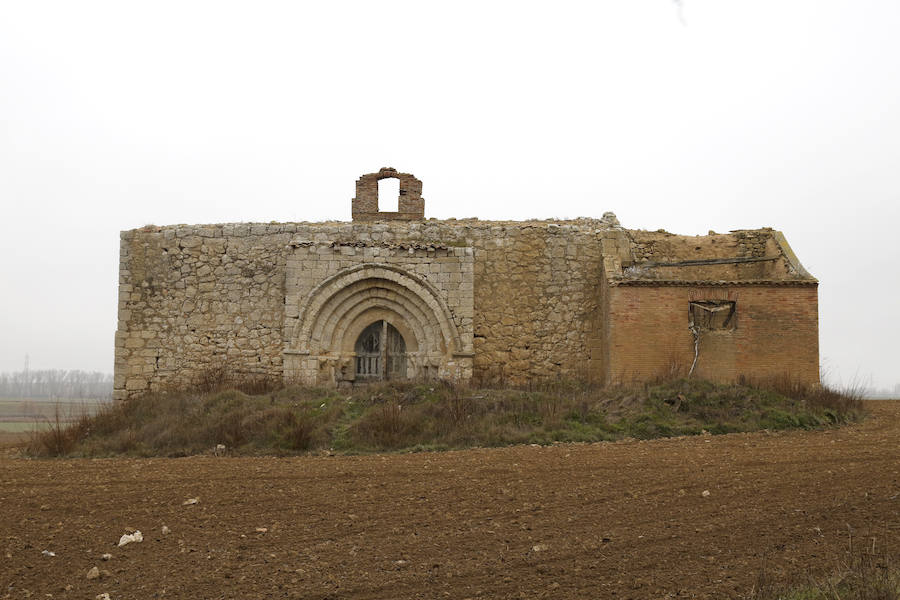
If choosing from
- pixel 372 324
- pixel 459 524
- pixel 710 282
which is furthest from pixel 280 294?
pixel 459 524

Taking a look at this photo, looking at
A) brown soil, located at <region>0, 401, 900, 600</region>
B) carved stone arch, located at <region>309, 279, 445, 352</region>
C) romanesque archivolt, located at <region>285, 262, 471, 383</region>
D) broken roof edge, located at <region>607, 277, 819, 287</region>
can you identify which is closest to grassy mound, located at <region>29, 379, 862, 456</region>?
brown soil, located at <region>0, 401, 900, 600</region>

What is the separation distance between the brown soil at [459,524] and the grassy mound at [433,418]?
1575 millimetres

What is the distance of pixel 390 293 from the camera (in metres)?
13.6

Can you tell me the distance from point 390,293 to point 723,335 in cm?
579

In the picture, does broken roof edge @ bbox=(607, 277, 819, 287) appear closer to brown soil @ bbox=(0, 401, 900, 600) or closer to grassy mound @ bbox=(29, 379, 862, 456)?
grassy mound @ bbox=(29, 379, 862, 456)

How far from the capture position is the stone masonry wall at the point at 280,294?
13.4 m

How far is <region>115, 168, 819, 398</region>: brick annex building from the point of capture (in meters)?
13.3

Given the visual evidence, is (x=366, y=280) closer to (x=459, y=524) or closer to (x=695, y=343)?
(x=695, y=343)

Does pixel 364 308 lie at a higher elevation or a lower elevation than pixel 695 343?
higher

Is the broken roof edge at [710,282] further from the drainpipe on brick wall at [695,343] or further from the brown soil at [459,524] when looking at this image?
the brown soil at [459,524]

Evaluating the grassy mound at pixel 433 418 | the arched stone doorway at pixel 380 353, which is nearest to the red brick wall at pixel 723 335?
the grassy mound at pixel 433 418

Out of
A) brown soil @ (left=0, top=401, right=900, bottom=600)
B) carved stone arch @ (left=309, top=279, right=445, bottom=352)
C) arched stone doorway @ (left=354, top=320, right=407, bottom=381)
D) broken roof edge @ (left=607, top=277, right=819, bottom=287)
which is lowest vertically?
brown soil @ (left=0, top=401, right=900, bottom=600)

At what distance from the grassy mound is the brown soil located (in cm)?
157

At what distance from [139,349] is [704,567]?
12.0 m
